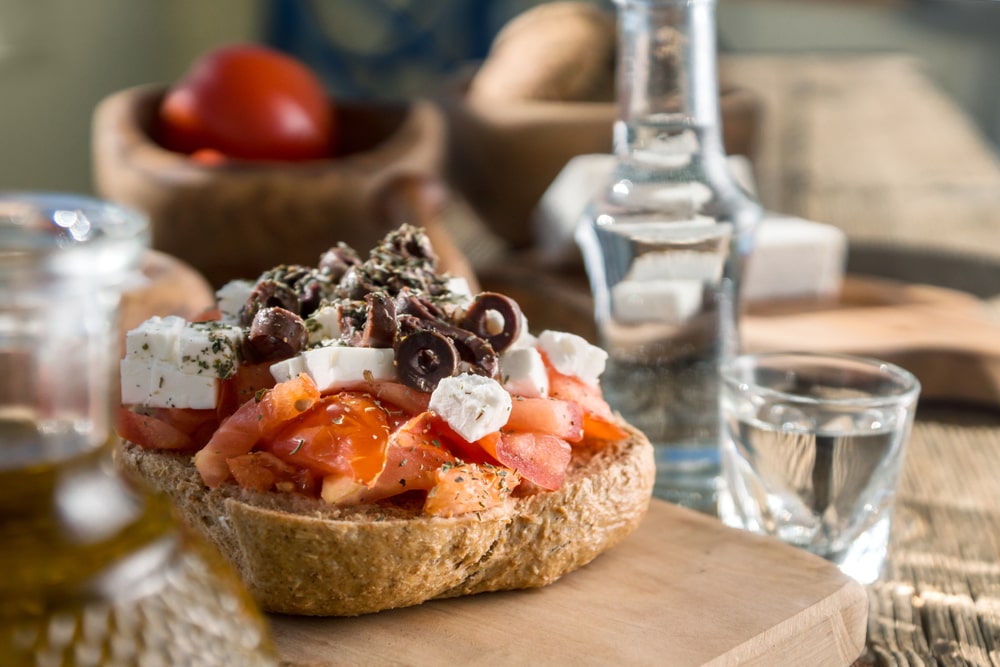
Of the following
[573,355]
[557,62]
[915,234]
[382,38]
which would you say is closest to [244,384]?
[573,355]

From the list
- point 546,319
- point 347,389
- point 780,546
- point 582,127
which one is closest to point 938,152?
point 582,127

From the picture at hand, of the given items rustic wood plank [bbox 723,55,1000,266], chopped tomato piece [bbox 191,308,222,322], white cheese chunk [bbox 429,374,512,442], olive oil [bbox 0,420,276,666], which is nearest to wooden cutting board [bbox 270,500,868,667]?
white cheese chunk [bbox 429,374,512,442]

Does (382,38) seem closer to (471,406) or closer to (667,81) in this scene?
(667,81)

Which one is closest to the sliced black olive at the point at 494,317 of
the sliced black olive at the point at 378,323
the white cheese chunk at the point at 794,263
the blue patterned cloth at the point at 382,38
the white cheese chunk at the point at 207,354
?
the sliced black olive at the point at 378,323

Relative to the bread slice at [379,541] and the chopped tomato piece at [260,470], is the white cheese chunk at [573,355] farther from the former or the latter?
the chopped tomato piece at [260,470]

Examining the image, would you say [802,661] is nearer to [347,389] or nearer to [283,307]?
[347,389]

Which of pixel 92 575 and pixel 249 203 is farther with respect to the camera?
pixel 249 203

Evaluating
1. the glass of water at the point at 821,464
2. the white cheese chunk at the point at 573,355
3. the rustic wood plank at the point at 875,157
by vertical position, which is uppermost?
the white cheese chunk at the point at 573,355
